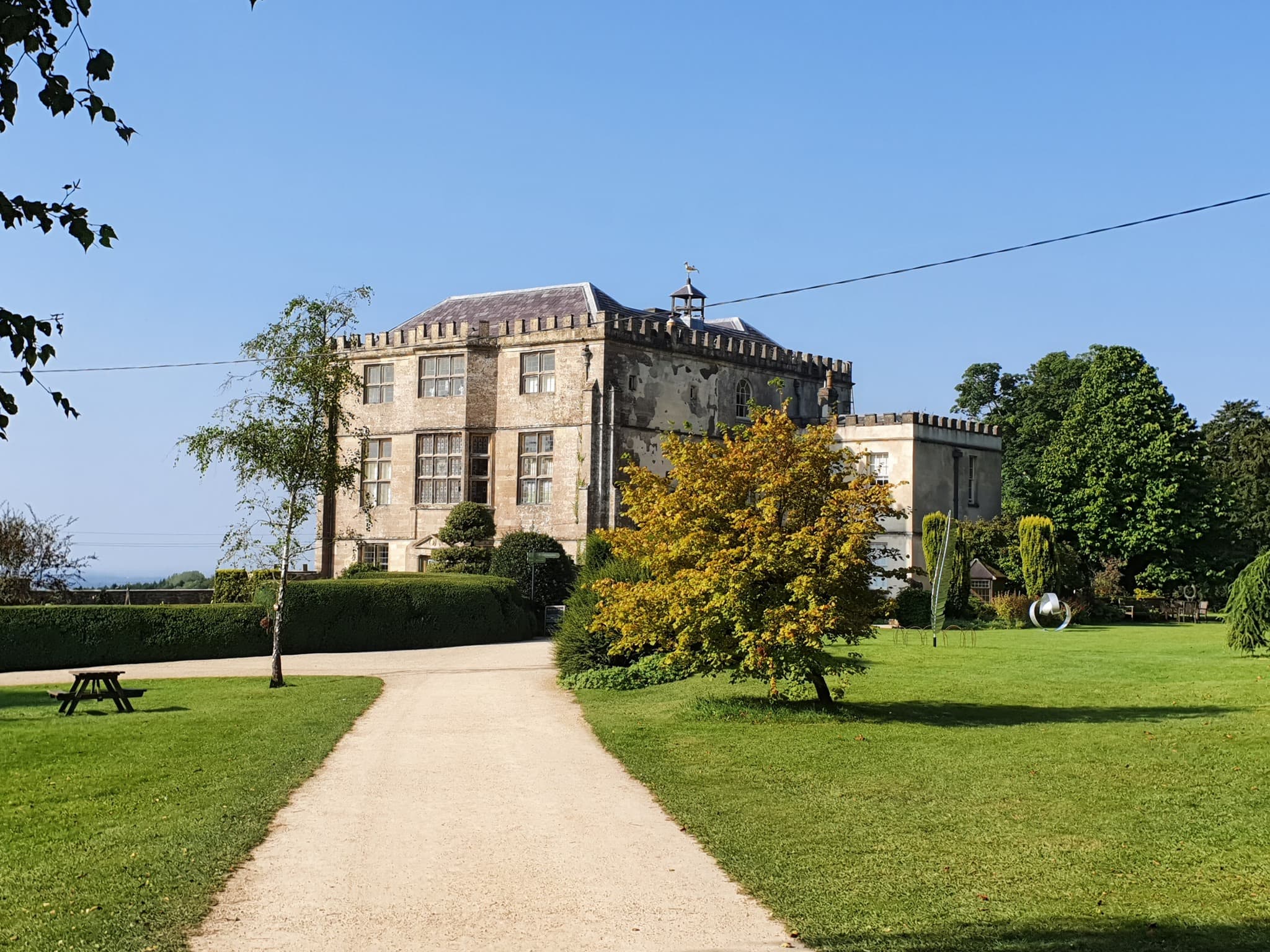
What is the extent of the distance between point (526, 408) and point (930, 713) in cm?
2854

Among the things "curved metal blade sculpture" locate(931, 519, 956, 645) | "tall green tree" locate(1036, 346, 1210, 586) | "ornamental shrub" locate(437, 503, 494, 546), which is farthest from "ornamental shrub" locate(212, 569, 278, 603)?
"tall green tree" locate(1036, 346, 1210, 586)

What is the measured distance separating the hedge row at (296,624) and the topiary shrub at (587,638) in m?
9.72

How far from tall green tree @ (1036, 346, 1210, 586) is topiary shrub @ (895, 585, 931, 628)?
14.1 metres

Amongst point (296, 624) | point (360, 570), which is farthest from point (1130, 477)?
point (296, 624)

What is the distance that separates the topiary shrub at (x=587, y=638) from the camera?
939 inches

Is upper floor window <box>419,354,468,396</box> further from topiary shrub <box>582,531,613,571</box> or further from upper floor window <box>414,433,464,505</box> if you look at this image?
topiary shrub <box>582,531,613,571</box>

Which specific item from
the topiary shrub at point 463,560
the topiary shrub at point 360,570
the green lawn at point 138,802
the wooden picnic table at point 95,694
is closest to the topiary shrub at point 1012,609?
the topiary shrub at point 463,560

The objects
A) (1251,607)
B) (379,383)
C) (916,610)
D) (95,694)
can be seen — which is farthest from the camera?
(379,383)

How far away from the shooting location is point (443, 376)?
46.1 meters

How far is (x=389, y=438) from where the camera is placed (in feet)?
156

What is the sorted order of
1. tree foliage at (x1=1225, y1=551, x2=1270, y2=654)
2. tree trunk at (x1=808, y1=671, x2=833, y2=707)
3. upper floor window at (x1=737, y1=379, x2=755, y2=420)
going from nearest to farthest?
tree trunk at (x1=808, y1=671, x2=833, y2=707) < tree foliage at (x1=1225, y1=551, x2=1270, y2=654) < upper floor window at (x1=737, y1=379, x2=755, y2=420)

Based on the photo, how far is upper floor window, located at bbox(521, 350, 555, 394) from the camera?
147 ft

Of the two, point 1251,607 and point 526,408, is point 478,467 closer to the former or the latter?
point 526,408

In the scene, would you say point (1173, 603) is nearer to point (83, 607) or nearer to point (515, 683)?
point (515, 683)
